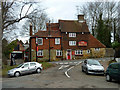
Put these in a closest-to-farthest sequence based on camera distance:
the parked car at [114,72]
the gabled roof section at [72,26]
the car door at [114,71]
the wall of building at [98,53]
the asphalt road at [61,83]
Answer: the asphalt road at [61,83]
the parked car at [114,72]
the car door at [114,71]
the wall of building at [98,53]
the gabled roof section at [72,26]

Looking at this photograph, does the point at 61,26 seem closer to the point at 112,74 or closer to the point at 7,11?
the point at 7,11

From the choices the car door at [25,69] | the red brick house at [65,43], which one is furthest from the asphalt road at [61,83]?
the red brick house at [65,43]

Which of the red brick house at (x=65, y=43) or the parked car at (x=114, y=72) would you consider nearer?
the parked car at (x=114, y=72)

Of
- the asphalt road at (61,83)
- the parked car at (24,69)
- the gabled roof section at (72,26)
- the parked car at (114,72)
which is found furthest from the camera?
the gabled roof section at (72,26)

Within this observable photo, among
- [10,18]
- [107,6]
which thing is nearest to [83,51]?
[107,6]

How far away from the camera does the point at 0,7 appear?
2400 centimetres

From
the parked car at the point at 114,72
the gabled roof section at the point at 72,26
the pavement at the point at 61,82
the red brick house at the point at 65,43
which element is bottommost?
the pavement at the point at 61,82

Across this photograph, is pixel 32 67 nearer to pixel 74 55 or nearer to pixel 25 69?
pixel 25 69

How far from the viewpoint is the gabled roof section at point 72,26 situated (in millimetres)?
42188

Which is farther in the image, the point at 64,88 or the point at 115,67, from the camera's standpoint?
the point at 115,67

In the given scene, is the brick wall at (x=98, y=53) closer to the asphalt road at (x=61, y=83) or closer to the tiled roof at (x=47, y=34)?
the tiled roof at (x=47, y=34)

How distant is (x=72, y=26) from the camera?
1705 inches

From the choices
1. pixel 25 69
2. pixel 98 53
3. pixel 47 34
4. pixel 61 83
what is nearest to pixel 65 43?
pixel 47 34

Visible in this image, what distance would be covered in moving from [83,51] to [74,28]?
6.33m
